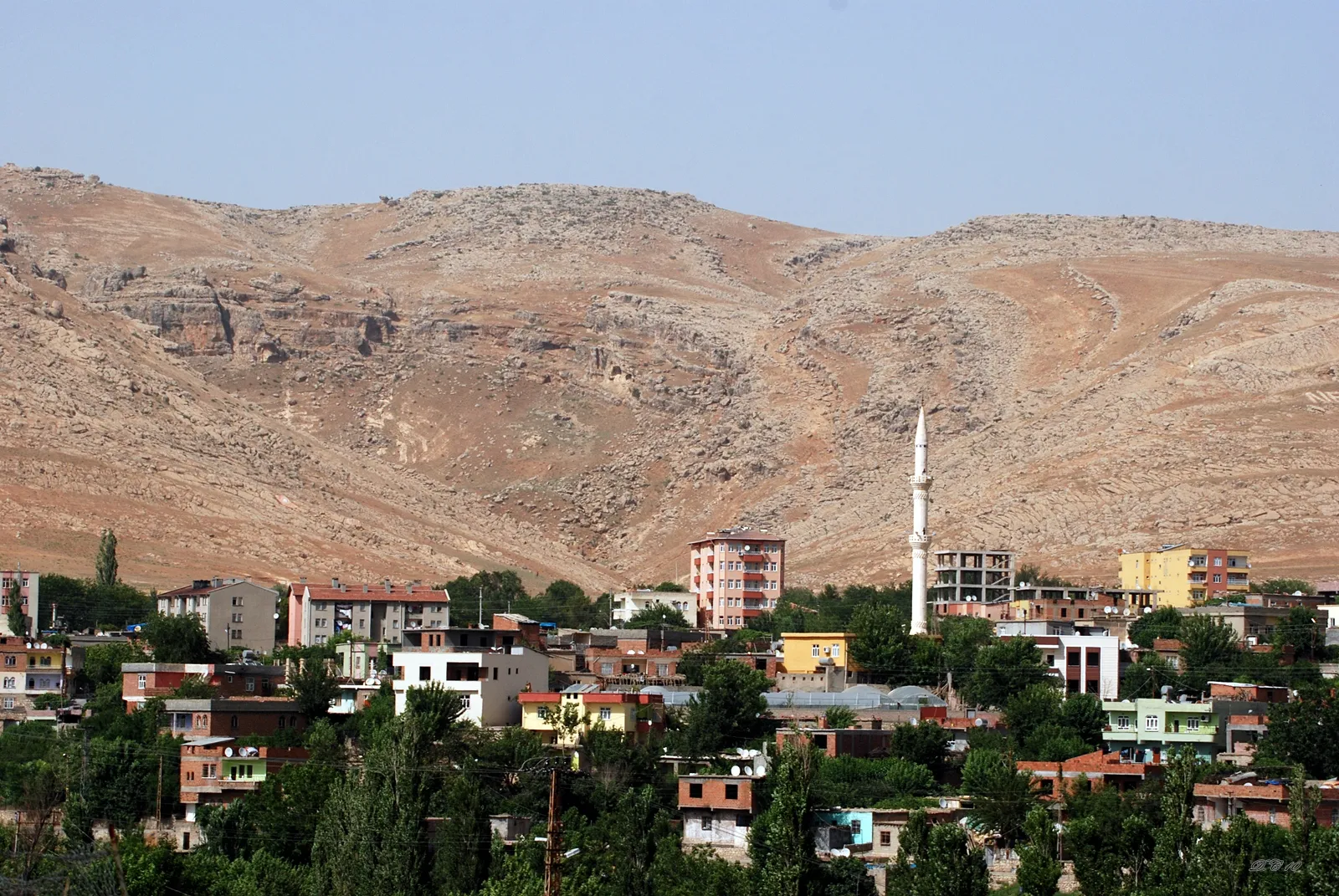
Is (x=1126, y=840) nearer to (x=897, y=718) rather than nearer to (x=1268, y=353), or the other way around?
(x=897, y=718)

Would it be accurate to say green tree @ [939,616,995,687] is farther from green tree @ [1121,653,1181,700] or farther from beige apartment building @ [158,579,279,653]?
beige apartment building @ [158,579,279,653]

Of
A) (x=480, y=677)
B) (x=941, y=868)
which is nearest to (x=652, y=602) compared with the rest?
(x=480, y=677)

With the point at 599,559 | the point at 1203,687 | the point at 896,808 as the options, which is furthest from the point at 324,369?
the point at 896,808

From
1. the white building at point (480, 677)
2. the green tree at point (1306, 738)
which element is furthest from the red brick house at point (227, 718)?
the green tree at point (1306, 738)

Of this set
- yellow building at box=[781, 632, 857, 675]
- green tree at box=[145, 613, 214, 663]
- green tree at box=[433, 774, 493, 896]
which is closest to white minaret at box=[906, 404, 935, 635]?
yellow building at box=[781, 632, 857, 675]

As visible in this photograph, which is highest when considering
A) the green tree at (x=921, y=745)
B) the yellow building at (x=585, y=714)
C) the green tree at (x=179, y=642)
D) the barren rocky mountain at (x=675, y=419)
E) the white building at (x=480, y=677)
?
the barren rocky mountain at (x=675, y=419)

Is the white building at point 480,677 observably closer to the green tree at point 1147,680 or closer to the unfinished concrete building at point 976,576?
the green tree at point 1147,680
